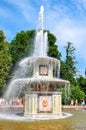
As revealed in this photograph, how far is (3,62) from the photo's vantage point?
56.2 metres

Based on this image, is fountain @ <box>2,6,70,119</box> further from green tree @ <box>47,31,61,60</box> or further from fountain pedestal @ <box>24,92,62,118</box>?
green tree @ <box>47,31,61,60</box>

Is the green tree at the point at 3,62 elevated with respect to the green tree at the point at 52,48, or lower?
lower

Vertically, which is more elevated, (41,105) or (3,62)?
(3,62)

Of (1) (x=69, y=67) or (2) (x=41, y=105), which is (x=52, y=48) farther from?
(2) (x=41, y=105)

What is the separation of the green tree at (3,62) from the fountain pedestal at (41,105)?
85.6ft

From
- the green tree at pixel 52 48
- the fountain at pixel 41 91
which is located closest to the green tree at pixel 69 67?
the green tree at pixel 52 48

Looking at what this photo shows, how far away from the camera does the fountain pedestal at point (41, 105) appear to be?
1120 inches

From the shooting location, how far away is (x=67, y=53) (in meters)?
74.4

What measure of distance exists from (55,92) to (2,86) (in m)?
27.1

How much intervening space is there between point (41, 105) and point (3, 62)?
93.5 ft

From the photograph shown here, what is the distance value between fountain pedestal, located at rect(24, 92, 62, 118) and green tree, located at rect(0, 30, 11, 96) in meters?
26.1

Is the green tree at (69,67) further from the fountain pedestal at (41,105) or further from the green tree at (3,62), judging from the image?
the fountain pedestal at (41,105)

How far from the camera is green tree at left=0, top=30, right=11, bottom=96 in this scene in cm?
5536

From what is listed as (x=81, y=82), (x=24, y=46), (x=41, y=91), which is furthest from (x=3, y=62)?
(x=41, y=91)
